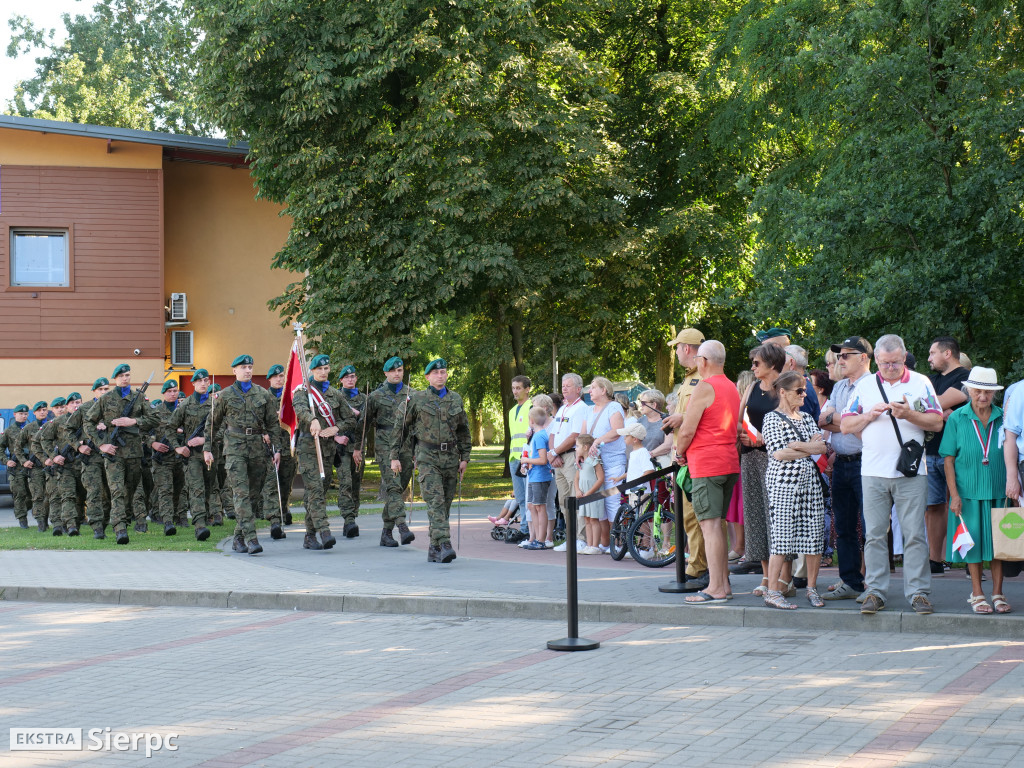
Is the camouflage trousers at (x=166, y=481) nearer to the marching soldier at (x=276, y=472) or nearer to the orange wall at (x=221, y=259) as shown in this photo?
the marching soldier at (x=276, y=472)

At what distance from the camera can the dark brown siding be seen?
28.2 metres

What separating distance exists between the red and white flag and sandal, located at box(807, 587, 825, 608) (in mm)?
1128

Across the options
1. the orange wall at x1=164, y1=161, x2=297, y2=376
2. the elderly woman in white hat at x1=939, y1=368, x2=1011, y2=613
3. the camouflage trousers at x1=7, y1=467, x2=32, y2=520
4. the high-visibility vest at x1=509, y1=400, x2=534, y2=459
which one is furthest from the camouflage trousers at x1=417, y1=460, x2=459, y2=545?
the orange wall at x1=164, y1=161, x2=297, y2=376

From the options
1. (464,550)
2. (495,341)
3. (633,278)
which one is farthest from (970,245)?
(495,341)

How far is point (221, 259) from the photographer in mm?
→ 30688

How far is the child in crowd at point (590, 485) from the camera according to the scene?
531 inches

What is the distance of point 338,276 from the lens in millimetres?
24953

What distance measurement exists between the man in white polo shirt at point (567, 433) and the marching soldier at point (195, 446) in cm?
536

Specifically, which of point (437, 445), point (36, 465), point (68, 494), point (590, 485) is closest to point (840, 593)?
point (590, 485)

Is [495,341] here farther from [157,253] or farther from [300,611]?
[300,611]

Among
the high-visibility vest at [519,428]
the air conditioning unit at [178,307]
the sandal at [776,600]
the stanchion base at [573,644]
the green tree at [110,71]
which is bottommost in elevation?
the stanchion base at [573,644]

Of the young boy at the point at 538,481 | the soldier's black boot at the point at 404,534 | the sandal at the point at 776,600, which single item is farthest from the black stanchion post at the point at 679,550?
the soldier's black boot at the point at 404,534

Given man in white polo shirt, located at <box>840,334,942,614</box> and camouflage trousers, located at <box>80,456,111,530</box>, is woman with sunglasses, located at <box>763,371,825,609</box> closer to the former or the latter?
man in white polo shirt, located at <box>840,334,942,614</box>

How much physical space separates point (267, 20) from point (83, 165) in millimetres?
7481
